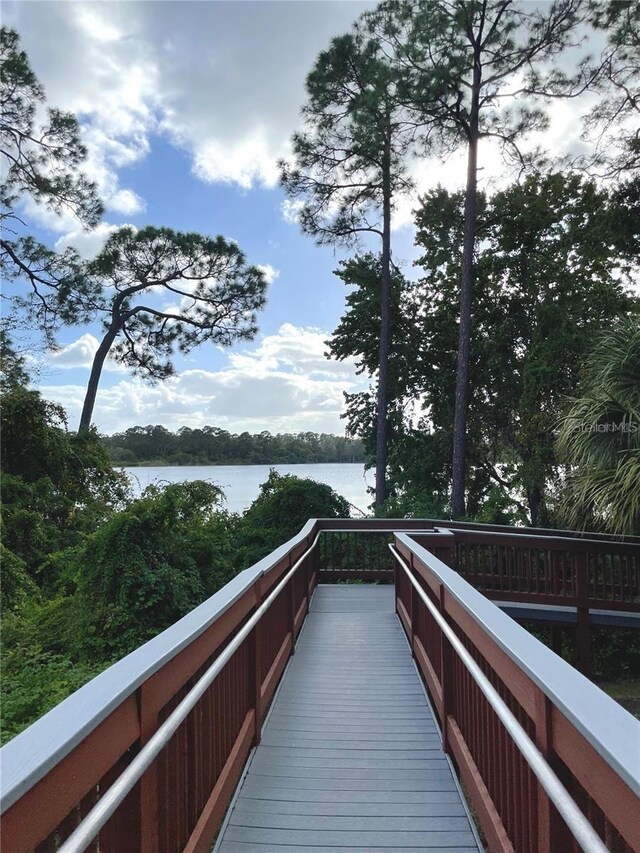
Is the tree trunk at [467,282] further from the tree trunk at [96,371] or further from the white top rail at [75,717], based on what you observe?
the white top rail at [75,717]

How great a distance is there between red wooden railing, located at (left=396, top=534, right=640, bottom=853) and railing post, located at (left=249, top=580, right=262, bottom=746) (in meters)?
1.15

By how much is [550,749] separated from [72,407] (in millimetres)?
15829

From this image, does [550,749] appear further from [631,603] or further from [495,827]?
[631,603]

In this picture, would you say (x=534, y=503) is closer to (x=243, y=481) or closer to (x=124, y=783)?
(x=243, y=481)

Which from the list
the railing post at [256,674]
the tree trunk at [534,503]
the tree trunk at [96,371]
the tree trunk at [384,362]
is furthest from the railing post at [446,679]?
the tree trunk at [96,371]

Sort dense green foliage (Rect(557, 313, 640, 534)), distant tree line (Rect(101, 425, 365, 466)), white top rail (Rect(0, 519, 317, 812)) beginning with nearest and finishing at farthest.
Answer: white top rail (Rect(0, 519, 317, 812))
dense green foliage (Rect(557, 313, 640, 534))
distant tree line (Rect(101, 425, 365, 466))

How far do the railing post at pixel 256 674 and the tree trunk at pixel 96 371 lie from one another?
14694 millimetres

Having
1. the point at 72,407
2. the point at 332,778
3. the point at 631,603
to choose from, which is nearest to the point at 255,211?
the point at 72,407

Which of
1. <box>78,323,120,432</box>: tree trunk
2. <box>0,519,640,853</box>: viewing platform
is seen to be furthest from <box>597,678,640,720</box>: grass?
<box>78,323,120,432</box>: tree trunk

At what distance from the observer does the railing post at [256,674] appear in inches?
137

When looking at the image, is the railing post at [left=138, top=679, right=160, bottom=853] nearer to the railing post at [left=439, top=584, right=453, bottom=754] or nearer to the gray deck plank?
the gray deck plank

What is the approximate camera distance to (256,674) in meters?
3.52

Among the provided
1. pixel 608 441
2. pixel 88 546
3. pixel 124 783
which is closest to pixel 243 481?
pixel 88 546

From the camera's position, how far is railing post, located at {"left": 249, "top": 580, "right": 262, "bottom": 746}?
3.47 m
